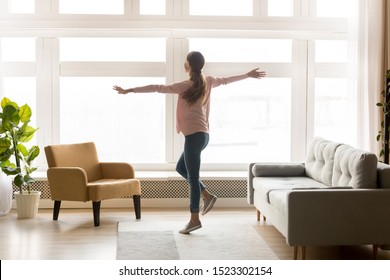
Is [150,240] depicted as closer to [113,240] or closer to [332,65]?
[113,240]

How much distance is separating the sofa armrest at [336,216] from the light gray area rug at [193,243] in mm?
401

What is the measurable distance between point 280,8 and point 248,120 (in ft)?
4.30

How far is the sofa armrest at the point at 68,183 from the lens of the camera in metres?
5.94

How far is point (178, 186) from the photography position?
7016 mm

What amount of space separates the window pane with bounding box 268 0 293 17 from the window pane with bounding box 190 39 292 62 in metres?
0.31

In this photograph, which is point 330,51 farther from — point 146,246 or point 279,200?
point 146,246

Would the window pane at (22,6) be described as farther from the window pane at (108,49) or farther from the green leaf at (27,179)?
the green leaf at (27,179)

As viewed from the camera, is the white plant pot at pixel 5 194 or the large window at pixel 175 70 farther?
the large window at pixel 175 70

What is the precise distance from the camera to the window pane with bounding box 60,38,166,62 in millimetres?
7332

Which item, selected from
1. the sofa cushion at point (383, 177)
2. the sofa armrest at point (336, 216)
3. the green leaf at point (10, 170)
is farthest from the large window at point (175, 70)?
the sofa armrest at point (336, 216)

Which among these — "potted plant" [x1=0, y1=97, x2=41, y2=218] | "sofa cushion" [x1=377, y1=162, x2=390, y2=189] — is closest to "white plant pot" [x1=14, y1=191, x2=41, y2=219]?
"potted plant" [x1=0, y1=97, x2=41, y2=218]

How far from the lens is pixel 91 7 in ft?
23.7

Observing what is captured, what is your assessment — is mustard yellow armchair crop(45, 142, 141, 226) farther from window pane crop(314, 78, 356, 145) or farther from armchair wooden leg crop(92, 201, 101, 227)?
window pane crop(314, 78, 356, 145)

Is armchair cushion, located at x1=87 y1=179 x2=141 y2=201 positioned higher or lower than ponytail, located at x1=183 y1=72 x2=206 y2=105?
lower
